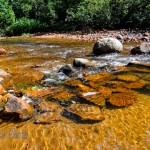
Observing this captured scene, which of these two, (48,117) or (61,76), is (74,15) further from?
(48,117)

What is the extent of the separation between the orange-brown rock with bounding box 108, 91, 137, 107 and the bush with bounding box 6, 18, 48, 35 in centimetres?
2334

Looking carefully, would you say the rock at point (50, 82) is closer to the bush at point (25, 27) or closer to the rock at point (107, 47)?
the rock at point (107, 47)

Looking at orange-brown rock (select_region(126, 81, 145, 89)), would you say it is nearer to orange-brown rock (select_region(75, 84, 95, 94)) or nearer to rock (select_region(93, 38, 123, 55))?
orange-brown rock (select_region(75, 84, 95, 94))

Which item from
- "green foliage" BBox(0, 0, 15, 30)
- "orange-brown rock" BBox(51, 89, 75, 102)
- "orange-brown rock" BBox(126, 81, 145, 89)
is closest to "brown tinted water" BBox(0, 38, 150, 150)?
"orange-brown rock" BBox(126, 81, 145, 89)

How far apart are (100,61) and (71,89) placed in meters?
3.79

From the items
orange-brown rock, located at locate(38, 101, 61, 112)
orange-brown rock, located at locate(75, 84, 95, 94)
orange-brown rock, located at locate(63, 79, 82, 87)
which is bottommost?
orange-brown rock, located at locate(63, 79, 82, 87)

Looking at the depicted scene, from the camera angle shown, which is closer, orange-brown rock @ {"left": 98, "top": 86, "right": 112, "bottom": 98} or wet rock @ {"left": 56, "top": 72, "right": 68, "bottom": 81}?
orange-brown rock @ {"left": 98, "top": 86, "right": 112, "bottom": 98}

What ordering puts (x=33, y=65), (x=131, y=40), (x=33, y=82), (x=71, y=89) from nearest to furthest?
(x=71, y=89) < (x=33, y=82) < (x=33, y=65) < (x=131, y=40)

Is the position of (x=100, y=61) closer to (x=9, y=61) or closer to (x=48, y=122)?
(x=9, y=61)

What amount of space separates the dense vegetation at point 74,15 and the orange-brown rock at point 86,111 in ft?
56.3

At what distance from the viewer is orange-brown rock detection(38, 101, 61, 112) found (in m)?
5.36

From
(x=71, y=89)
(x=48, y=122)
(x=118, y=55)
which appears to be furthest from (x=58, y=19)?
(x=48, y=122)

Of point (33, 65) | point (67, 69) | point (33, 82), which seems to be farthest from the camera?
point (33, 65)

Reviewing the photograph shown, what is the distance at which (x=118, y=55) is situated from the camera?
36.8 ft
